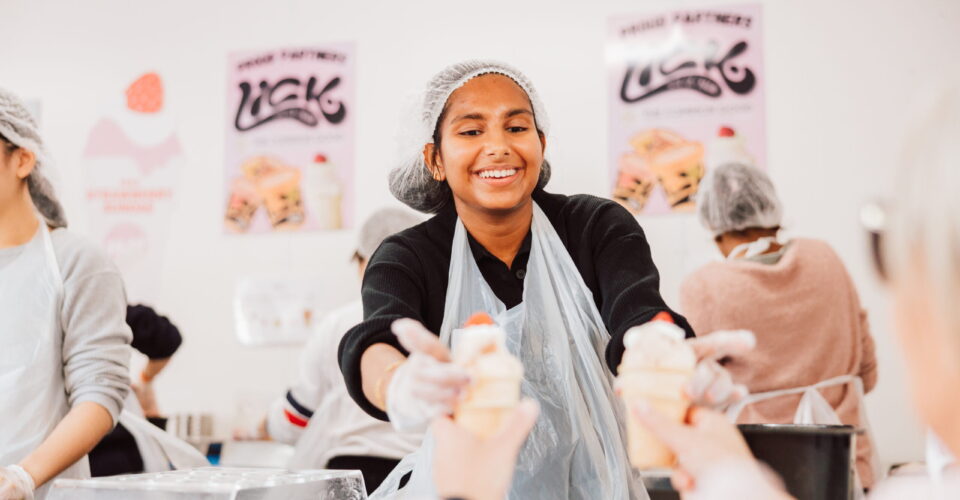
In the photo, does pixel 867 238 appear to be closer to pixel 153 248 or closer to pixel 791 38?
pixel 791 38

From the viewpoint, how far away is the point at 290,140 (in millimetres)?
3531

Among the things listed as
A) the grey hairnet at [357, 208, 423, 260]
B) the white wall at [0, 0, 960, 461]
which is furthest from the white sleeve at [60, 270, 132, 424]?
the white wall at [0, 0, 960, 461]

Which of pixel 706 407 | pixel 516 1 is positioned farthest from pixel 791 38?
A: pixel 706 407

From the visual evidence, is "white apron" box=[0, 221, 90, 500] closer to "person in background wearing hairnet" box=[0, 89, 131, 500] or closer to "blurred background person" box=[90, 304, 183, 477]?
"person in background wearing hairnet" box=[0, 89, 131, 500]

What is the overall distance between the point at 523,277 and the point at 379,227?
1.30 meters

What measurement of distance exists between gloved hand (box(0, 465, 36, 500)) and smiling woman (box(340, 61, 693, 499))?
2.15 feet

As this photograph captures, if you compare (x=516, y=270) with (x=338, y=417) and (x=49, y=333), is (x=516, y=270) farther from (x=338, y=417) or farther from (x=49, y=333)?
(x=338, y=417)

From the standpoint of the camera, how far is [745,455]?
0.87 metres

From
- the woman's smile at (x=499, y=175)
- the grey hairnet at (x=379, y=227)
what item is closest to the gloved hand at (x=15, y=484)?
the woman's smile at (x=499, y=175)

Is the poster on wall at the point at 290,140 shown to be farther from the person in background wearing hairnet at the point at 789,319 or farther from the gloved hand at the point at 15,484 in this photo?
the gloved hand at the point at 15,484

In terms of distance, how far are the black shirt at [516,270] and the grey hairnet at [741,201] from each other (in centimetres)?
105

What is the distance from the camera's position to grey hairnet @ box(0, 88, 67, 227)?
72.9 inches

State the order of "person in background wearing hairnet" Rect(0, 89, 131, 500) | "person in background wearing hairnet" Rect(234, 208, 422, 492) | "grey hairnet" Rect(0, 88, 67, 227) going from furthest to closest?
"person in background wearing hairnet" Rect(234, 208, 422, 492), "grey hairnet" Rect(0, 88, 67, 227), "person in background wearing hairnet" Rect(0, 89, 131, 500)

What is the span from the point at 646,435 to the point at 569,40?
2.45 m
